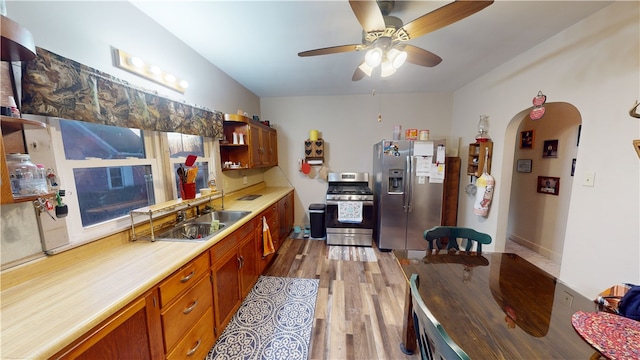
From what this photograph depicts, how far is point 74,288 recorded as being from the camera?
3.05ft

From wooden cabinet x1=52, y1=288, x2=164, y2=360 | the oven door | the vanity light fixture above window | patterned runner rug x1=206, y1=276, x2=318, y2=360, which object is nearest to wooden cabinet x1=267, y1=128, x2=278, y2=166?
the oven door

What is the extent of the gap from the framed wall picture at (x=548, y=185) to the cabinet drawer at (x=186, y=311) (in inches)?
170

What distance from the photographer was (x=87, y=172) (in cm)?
131

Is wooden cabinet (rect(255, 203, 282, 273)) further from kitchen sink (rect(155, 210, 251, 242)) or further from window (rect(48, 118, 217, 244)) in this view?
window (rect(48, 118, 217, 244))

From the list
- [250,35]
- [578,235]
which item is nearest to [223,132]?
[250,35]

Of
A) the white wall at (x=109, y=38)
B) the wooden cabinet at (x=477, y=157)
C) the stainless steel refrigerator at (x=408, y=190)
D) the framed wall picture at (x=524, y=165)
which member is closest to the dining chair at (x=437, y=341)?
the white wall at (x=109, y=38)

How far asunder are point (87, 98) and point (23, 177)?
1.78ft

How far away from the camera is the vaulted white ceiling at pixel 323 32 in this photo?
1518 mm

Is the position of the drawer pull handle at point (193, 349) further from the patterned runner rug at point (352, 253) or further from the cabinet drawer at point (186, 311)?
the patterned runner rug at point (352, 253)

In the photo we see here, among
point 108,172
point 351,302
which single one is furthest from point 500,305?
point 108,172

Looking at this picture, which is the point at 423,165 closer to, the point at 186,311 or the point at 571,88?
the point at 571,88

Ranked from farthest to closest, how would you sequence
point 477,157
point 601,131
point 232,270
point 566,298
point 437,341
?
point 477,157 < point 232,270 < point 601,131 < point 566,298 < point 437,341

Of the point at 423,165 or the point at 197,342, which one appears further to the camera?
the point at 423,165

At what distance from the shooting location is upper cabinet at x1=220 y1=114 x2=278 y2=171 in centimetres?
272
